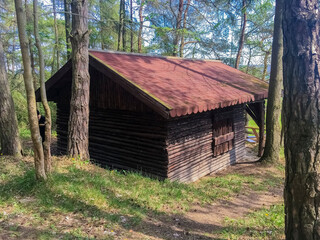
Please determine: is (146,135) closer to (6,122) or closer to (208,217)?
(208,217)

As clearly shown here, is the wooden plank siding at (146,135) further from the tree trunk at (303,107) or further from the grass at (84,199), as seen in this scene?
the tree trunk at (303,107)

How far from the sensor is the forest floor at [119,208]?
399 centimetres

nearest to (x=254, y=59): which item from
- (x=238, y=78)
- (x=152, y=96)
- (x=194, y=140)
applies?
(x=238, y=78)

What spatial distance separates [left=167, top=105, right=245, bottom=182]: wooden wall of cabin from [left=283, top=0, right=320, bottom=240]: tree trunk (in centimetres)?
433

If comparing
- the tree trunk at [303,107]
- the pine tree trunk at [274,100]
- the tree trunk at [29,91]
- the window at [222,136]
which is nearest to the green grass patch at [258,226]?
the tree trunk at [303,107]

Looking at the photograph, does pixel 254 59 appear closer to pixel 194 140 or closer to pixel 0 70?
pixel 194 140

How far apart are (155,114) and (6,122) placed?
14.1 ft

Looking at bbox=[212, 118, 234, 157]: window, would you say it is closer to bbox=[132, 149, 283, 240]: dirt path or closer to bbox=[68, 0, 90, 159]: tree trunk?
bbox=[132, 149, 283, 240]: dirt path

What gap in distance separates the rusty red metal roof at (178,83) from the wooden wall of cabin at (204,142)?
0.82m

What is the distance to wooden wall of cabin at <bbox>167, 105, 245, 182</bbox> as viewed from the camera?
7.69 metres

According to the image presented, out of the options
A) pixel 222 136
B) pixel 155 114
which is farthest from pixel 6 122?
pixel 222 136

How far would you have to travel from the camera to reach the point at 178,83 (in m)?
8.56

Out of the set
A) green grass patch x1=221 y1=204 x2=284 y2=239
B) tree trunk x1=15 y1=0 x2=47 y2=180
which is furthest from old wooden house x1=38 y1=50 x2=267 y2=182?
tree trunk x1=15 y1=0 x2=47 y2=180

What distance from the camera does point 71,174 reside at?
603cm
